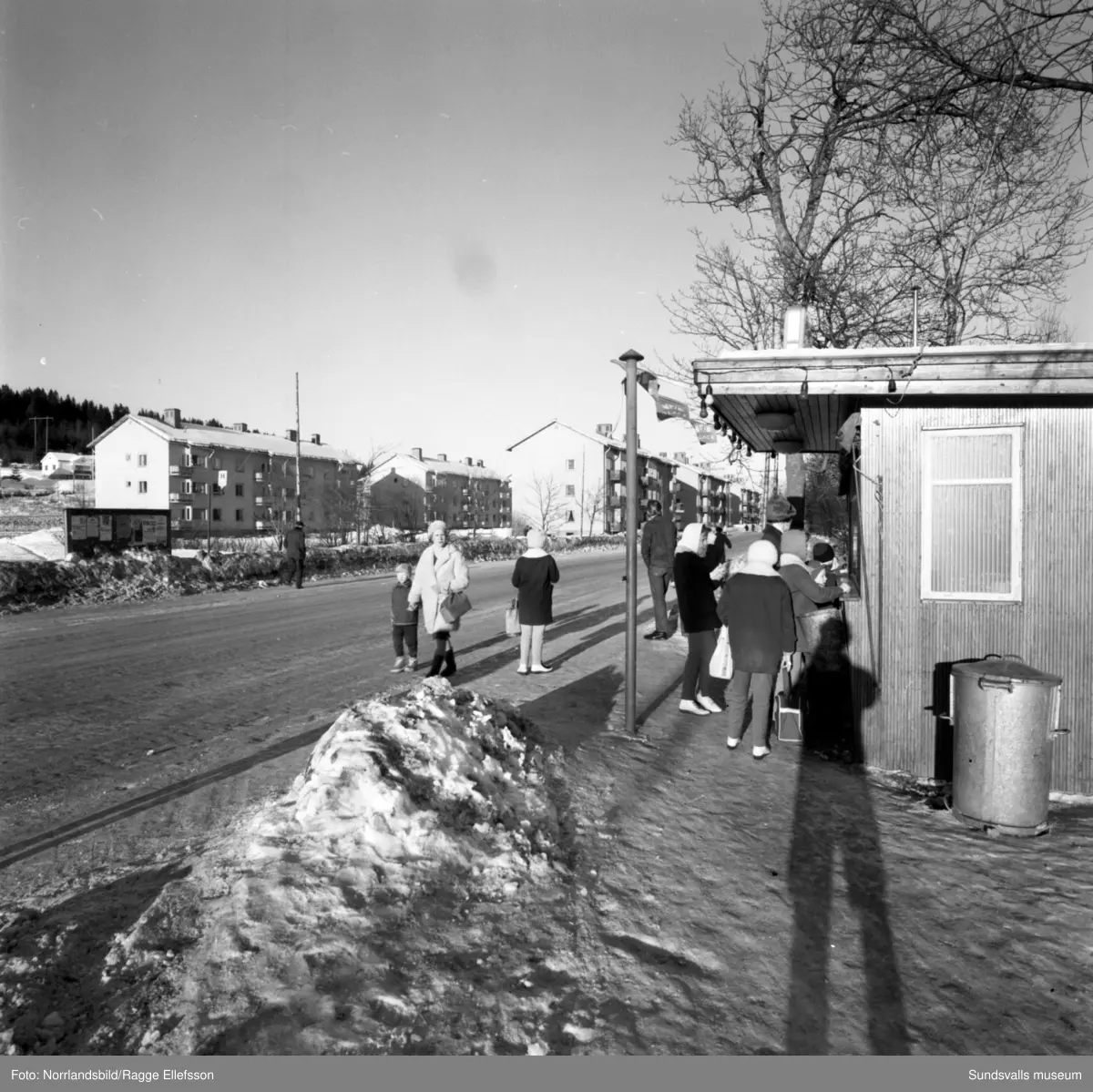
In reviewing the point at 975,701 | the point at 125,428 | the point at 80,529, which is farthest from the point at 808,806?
the point at 125,428

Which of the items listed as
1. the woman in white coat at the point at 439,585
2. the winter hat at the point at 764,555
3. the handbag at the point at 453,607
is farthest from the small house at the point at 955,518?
the handbag at the point at 453,607

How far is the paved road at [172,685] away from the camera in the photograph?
17.4ft

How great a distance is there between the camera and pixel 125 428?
62.5 metres

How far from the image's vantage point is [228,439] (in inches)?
2662

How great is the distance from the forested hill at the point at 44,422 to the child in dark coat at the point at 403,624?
443ft

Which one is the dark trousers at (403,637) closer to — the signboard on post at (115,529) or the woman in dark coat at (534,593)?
the woman in dark coat at (534,593)

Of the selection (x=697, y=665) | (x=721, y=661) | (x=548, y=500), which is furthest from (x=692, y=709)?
(x=548, y=500)

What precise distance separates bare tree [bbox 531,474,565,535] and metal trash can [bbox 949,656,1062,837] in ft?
190

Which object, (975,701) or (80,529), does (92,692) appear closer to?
(975,701)

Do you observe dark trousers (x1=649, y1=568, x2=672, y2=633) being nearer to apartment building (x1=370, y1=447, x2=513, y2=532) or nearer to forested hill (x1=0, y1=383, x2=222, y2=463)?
apartment building (x1=370, y1=447, x2=513, y2=532)

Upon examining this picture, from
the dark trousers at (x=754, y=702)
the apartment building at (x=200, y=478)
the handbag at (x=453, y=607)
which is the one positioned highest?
the apartment building at (x=200, y=478)

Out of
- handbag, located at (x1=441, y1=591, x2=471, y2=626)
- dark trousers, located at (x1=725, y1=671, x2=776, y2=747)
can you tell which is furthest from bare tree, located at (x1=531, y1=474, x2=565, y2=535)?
dark trousers, located at (x1=725, y1=671, x2=776, y2=747)

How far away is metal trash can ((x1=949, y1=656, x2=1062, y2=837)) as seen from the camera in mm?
4875

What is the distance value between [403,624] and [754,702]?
445cm
